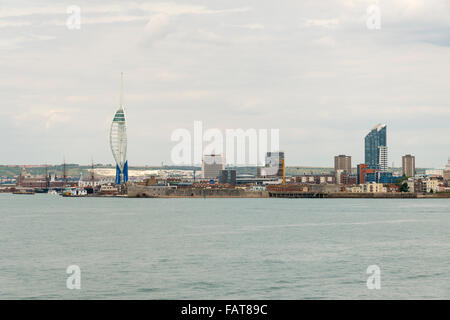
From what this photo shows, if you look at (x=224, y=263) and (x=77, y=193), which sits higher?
(x=224, y=263)

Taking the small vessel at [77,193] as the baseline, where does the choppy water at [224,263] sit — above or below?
above

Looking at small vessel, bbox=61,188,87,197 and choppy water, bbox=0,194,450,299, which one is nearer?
choppy water, bbox=0,194,450,299

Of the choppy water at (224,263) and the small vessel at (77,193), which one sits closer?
the choppy water at (224,263)

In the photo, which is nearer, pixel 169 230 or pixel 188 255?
pixel 188 255

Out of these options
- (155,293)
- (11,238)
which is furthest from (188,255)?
(11,238)

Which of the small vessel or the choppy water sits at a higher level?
the choppy water

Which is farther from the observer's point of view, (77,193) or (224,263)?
(77,193)
